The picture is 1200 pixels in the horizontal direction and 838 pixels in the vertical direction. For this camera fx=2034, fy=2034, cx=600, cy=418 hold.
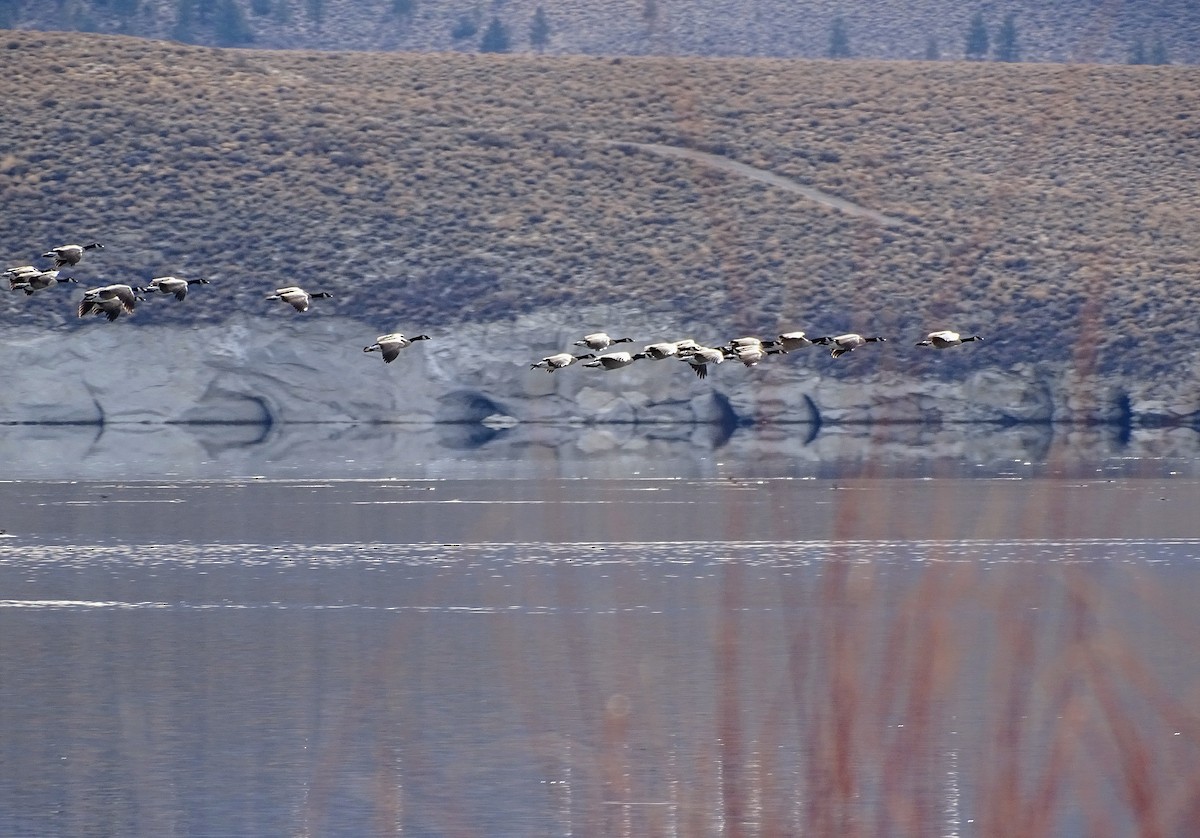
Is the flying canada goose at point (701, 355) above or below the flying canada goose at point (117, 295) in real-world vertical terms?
below

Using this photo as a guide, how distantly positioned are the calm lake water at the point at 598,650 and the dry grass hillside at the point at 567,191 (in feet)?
74.3

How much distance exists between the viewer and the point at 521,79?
352ft

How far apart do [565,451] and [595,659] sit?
37.2 metres

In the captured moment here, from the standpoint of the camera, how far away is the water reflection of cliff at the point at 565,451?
2201 inches

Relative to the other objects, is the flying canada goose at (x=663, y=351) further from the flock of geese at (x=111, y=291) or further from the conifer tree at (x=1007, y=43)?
the conifer tree at (x=1007, y=43)

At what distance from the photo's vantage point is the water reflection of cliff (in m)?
55.9

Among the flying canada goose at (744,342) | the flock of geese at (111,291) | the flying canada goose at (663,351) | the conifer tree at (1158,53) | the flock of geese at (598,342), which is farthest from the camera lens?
the conifer tree at (1158,53)

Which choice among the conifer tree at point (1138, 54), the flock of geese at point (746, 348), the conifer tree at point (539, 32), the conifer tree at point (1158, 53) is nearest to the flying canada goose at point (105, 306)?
the flock of geese at point (746, 348)

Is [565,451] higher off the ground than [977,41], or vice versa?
[977,41]

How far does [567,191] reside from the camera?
91.5 metres

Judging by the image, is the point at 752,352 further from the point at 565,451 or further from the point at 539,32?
the point at 539,32

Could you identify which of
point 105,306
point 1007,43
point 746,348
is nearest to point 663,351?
point 746,348

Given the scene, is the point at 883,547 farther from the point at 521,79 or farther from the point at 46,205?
the point at 521,79

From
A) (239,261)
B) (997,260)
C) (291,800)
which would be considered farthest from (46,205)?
(291,800)
